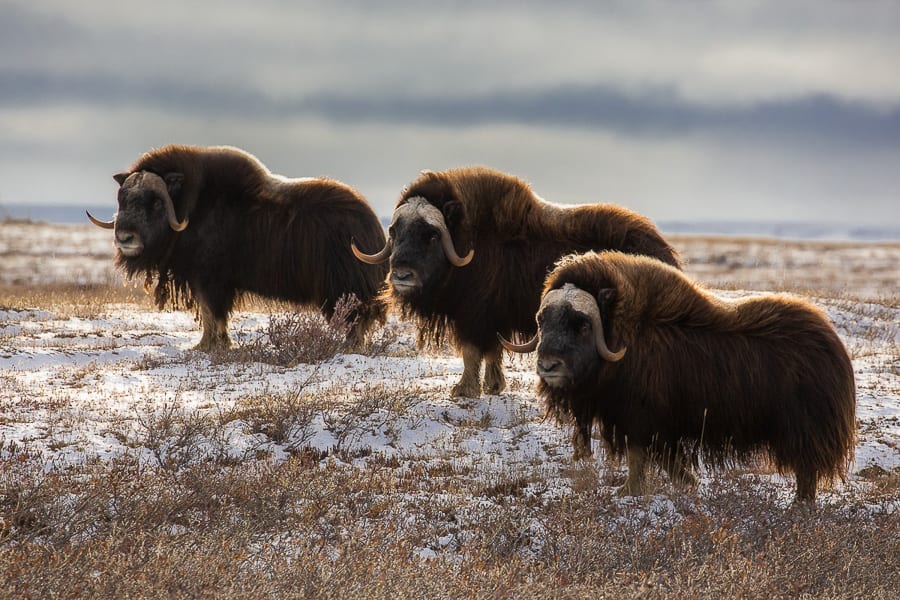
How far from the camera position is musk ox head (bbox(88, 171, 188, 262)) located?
9172mm

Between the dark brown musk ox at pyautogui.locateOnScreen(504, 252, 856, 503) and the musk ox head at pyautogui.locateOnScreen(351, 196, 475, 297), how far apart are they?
1659mm

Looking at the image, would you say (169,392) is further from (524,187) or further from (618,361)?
(618,361)

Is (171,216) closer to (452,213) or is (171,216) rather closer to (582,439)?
(452,213)

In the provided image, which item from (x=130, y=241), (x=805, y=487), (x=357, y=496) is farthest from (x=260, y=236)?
(x=805, y=487)

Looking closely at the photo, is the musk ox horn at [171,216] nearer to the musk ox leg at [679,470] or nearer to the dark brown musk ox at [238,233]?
the dark brown musk ox at [238,233]

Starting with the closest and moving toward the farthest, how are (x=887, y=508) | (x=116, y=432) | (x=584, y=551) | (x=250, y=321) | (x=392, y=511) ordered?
(x=584, y=551), (x=392, y=511), (x=887, y=508), (x=116, y=432), (x=250, y=321)

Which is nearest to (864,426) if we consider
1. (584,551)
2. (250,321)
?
(584,551)

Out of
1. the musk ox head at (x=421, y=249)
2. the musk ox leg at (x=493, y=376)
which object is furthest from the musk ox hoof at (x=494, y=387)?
the musk ox head at (x=421, y=249)

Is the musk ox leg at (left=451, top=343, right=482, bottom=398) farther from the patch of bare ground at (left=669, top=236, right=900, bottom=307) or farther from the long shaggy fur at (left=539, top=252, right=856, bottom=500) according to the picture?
the patch of bare ground at (left=669, top=236, right=900, bottom=307)

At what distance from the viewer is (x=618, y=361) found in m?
5.35

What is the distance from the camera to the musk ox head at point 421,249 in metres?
7.00

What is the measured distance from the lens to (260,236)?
9305 mm

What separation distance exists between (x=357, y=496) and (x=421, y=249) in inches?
90.3

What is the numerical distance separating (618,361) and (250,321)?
6860 mm
